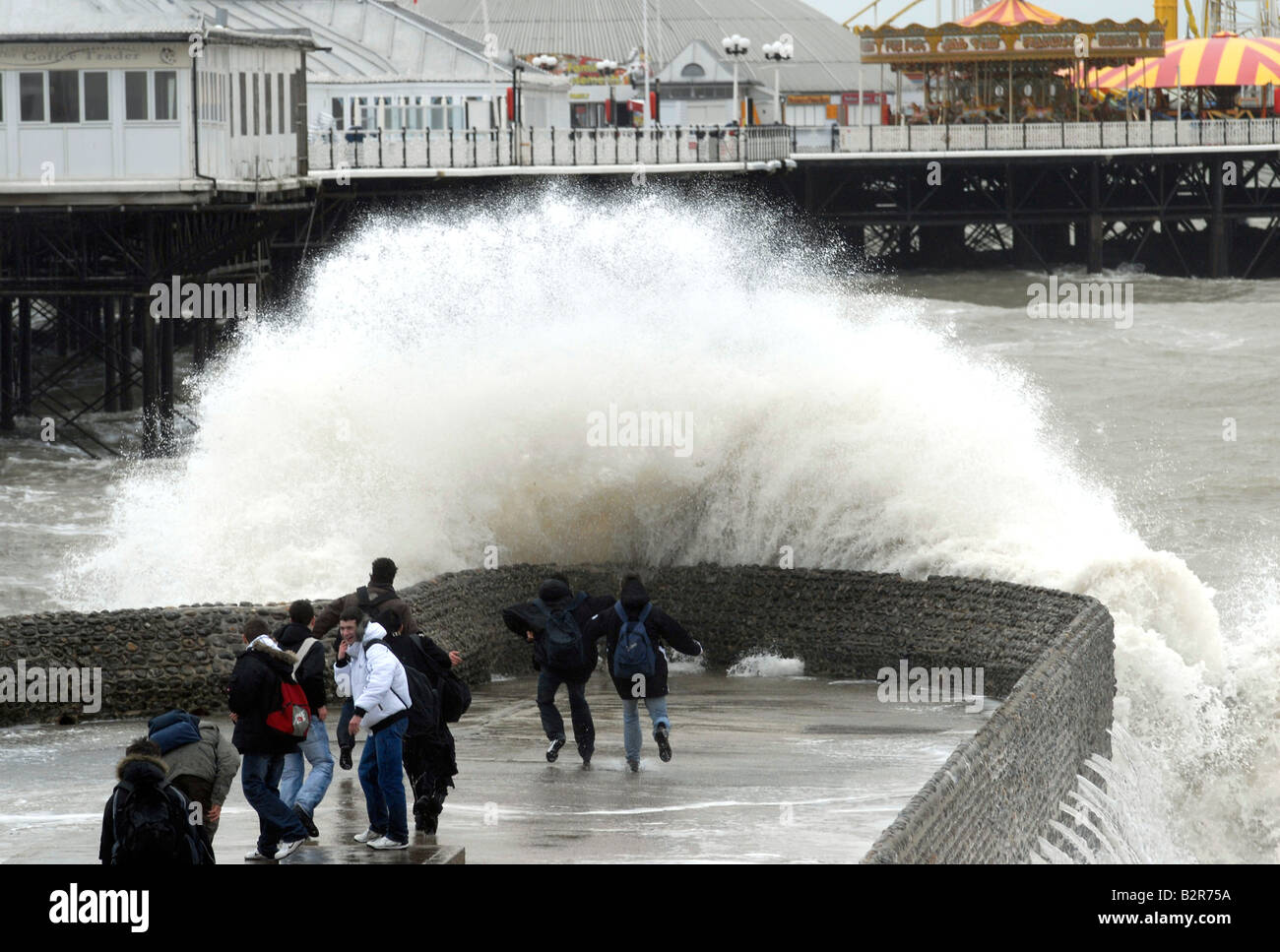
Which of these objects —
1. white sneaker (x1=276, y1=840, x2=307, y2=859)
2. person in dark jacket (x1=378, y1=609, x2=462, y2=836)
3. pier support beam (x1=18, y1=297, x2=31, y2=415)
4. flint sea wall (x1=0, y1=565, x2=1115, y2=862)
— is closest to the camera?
white sneaker (x1=276, y1=840, x2=307, y2=859)

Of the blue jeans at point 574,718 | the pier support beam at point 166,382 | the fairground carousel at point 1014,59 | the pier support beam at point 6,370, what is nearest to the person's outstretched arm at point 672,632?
the blue jeans at point 574,718

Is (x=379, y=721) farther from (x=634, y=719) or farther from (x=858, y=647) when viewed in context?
(x=858, y=647)

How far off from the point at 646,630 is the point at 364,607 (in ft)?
5.69

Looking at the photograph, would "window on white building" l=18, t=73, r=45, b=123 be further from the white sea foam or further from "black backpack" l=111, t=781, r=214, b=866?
"black backpack" l=111, t=781, r=214, b=866

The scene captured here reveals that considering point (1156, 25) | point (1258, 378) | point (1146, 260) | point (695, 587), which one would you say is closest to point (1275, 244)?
point (1146, 260)

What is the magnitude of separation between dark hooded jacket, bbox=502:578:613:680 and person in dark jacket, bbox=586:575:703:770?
0.16 metres

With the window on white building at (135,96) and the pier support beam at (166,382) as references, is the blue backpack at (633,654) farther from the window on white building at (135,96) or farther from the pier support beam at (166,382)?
the window on white building at (135,96)

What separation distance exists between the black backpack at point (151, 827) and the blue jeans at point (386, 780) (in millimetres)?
2004

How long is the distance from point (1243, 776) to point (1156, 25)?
4907cm

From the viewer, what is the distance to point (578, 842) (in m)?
10.3

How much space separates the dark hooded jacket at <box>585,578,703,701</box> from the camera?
39.5ft

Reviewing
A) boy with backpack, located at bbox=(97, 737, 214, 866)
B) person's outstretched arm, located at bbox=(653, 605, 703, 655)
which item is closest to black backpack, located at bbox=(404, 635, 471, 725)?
person's outstretched arm, located at bbox=(653, 605, 703, 655)

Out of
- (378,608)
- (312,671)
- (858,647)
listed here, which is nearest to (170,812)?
(312,671)
